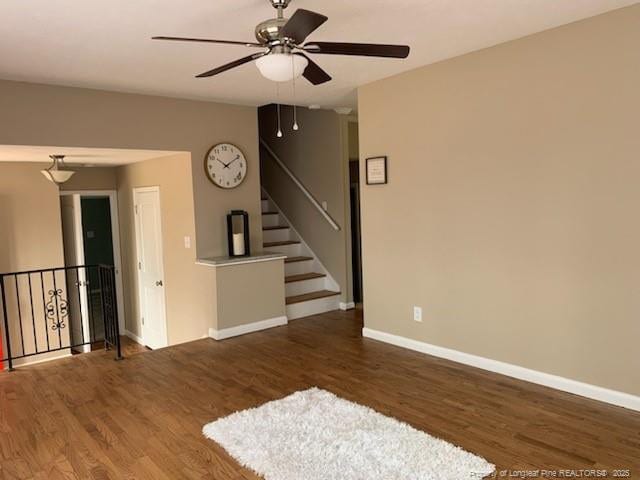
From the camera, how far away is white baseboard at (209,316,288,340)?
4889 mm

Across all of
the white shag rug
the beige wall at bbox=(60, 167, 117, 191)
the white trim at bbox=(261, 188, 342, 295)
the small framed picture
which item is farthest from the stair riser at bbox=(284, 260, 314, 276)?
the white shag rug

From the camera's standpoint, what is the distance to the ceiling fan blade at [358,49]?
2.27m

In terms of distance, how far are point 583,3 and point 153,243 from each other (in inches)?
197

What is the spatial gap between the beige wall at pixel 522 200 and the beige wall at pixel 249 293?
1321 millimetres

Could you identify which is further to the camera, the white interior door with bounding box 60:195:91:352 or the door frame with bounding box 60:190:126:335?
the door frame with bounding box 60:190:126:335

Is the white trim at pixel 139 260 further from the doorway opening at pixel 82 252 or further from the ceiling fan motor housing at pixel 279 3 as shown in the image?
the ceiling fan motor housing at pixel 279 3

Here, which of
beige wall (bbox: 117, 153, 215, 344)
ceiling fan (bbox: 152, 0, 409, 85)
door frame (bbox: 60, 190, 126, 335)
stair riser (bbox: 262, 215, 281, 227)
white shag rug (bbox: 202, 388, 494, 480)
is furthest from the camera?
door frame (bbox: 60, 190, 126, 335)

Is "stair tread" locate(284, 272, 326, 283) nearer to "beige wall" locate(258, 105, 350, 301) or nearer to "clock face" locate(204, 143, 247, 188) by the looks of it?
"beige wall" locate(258, 105, 350, 301)

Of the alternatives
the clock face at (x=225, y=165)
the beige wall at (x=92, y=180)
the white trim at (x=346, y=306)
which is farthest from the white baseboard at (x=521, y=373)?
the beige wall at (x=92, y=180)

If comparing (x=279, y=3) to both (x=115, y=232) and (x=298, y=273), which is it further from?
(x=115, y=232)

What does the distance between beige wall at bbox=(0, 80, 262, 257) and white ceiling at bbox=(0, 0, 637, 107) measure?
0.73 ft

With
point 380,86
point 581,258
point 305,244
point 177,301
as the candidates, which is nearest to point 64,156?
point 177,301

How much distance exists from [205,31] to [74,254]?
4531 mm

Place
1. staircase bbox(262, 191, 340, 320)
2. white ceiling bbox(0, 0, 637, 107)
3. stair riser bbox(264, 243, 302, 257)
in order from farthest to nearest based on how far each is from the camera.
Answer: stair riser bbox(264, 243, 302, 257)
staircase bbox(262, 191, 340, 320)
white ceiling bbox(0, 0, 637, 107)
